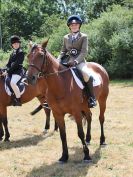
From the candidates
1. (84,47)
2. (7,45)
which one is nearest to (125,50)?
(84,47)

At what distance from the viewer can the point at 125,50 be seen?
72.9ft

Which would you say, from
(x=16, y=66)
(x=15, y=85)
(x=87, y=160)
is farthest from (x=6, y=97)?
(x=87, y=160)

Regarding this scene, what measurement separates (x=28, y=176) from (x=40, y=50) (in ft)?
6.80

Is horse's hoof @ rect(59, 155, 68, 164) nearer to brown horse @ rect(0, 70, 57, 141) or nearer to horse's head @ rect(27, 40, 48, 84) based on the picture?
horse's head @ rect(27, 40, 48, 84)

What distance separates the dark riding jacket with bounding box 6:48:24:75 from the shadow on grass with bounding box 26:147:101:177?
8.97 feet

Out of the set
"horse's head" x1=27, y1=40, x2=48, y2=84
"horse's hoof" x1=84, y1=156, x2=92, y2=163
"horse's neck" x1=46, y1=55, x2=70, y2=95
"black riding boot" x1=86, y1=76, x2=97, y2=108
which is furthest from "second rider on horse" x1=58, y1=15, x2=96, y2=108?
"horse's hoof" x1=84, y1=156, x2=92, y2=163

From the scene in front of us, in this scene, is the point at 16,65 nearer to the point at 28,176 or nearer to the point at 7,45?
the point at 28,176

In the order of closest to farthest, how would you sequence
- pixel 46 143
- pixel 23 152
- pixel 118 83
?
pixel 23 152
pixel 46 143
pixel 118 83

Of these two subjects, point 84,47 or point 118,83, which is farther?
point 118,83

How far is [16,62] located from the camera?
8.81 meters

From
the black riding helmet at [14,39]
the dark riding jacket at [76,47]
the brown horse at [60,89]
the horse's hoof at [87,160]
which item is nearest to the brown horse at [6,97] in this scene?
the black riding helmet at [14,39]

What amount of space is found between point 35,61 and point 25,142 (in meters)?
3.09

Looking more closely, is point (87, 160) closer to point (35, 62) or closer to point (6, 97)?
point (35, 62)

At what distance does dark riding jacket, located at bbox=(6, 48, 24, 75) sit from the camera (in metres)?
8.80
